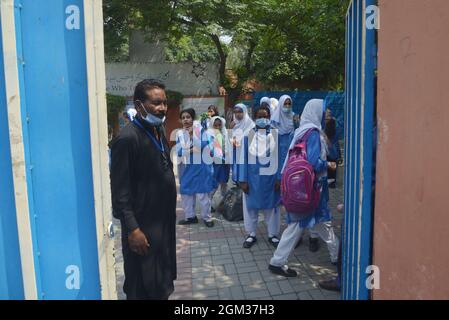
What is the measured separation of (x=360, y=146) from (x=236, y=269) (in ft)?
7.77

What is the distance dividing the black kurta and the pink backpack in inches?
46.4

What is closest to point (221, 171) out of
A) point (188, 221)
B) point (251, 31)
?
point (188, 221)

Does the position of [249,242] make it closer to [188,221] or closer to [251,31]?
[188,221]

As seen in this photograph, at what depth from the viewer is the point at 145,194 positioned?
250 centimetres

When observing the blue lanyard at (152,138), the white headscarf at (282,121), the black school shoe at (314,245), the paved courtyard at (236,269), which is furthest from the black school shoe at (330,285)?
the white headscarf at (282,121)

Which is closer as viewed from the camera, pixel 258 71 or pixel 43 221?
pixel 43 221

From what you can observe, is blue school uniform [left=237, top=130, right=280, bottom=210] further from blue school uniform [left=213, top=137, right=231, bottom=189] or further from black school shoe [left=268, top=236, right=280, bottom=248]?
blue school uniform [left=213, top=137, right=231, bottom=189]

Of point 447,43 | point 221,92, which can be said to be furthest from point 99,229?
point 221,92

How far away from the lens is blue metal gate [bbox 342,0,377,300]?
6.70 feet

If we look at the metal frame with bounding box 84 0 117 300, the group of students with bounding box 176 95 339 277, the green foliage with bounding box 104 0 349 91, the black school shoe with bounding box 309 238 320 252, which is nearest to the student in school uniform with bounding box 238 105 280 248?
the group of students with bounding box 176 95 339 277

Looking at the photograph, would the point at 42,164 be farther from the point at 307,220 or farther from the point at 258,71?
the point at 258,71

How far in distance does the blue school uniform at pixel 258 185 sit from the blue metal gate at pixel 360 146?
1935mm

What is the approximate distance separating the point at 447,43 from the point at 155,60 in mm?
14246

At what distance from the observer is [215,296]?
344 centimetres
